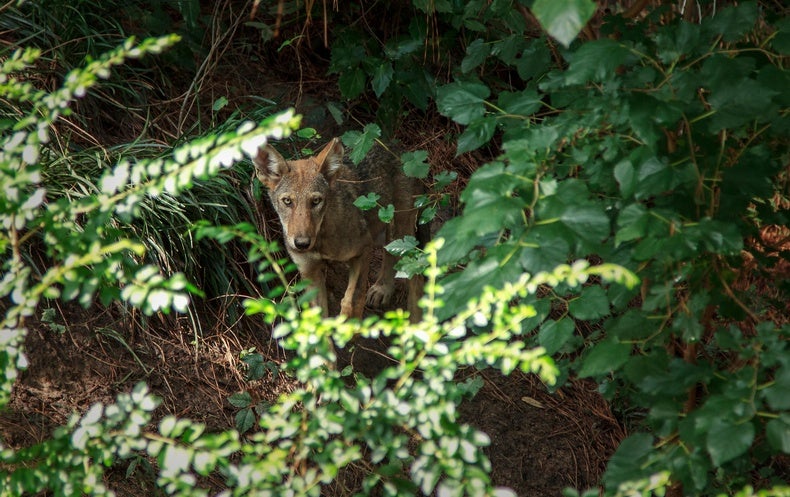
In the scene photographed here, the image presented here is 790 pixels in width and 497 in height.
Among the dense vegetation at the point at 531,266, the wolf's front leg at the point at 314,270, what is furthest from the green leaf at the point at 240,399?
the wolf's front leg at the point at 314,270

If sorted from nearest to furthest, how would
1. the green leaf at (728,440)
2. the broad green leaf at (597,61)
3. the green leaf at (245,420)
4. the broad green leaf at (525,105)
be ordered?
the green leaf at (728,440)
the broad green leaf at (597,61)
the broad green leaf at (525,105)
the green leaf at (245,420)

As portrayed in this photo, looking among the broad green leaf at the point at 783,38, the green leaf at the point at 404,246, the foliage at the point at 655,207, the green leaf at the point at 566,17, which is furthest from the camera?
the green leaf at the point at 404,246

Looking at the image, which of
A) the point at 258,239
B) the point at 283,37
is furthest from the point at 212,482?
the point at 283,37

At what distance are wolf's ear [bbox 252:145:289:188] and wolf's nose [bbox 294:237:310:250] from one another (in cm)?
53

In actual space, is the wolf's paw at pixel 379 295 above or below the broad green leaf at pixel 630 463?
below

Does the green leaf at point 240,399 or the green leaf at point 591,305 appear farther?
the green leaf at point 240,399

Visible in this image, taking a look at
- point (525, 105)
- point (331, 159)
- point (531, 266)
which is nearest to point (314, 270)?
point (331, 159)

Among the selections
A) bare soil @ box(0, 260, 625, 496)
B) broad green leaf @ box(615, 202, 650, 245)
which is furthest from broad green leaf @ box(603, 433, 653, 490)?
bare soil @ box(0, 260, 625, 496)

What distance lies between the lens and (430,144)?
7.00 m

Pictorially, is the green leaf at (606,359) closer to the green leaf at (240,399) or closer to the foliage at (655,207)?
the foliage at (655,207)

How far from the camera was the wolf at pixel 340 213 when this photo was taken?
5234mm

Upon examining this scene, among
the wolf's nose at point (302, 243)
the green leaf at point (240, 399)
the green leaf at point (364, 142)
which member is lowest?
the green leaf at point (240, 399)

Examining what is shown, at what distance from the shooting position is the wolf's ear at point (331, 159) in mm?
5398

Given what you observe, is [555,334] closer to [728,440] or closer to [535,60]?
[728,440]
